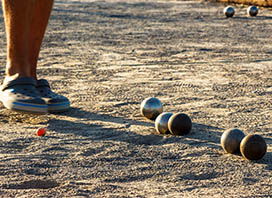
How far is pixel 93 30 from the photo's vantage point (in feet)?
32.0

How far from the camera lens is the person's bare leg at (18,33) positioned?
4.68 meters

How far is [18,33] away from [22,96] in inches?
19.5

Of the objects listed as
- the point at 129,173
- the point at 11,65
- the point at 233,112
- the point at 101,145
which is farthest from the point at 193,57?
the point at 129,173

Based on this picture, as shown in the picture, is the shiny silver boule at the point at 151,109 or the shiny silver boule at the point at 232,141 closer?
the shiny silver boule at the point at 232,141

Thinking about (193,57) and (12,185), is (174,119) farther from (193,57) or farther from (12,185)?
(193,57)

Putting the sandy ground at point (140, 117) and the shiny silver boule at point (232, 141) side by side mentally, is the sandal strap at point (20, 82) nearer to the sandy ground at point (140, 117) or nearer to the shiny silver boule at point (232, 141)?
the sandy ground at point (140, 117)

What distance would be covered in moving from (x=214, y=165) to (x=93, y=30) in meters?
6.46

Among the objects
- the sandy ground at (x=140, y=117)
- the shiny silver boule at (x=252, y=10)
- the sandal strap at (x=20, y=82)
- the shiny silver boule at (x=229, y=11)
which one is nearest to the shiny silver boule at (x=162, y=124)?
the sandy ground at (x=140, y=117)

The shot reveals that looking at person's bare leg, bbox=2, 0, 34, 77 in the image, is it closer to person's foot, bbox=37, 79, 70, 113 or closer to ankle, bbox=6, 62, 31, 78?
ankle, bbox=6, 62, 31, 78

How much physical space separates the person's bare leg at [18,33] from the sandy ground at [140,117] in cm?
38

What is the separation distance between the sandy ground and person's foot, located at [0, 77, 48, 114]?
106 millimetres

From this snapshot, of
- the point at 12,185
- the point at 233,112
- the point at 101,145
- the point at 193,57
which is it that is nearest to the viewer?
the point at 12,185

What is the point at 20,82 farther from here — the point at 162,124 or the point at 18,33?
the point at 162,124

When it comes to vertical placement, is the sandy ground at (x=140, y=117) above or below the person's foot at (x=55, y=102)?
below
